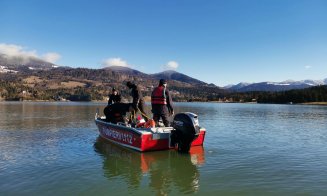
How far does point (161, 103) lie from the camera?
1644 cm

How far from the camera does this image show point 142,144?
15453mm

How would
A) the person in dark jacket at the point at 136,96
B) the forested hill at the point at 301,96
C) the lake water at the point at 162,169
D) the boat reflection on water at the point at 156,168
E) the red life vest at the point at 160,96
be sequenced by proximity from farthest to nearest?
the forested hill at the point at 301,96 → the person in dark jacket at the point at 136,96 → the red life vest at the point at 160,96 → the boat reflection on water at the point at 156,168 → the lake water at the point at 162,169

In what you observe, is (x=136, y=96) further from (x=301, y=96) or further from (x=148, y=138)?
(x=301, y=96)

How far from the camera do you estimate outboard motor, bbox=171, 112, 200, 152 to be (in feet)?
48.0

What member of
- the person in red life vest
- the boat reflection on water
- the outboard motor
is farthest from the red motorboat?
the person in red life vest

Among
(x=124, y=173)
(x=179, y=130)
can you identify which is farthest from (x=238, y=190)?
(x=179, y=130)

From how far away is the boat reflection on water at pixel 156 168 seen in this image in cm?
1066

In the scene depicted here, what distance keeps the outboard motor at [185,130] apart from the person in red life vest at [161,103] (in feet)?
4.70

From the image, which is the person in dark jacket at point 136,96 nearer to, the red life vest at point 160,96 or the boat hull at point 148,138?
the red life vest at point 160,96

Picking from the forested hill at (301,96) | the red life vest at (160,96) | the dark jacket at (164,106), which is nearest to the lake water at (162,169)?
the dark jacket at (164,106)

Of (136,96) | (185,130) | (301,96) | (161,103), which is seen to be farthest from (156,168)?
(301,96)

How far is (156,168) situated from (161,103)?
4.28m

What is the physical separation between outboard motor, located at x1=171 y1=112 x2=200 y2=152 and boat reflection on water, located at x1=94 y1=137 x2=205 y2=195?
0.54 metres

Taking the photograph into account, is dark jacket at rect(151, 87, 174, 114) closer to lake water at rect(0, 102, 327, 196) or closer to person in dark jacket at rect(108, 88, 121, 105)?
lake water at rect(0, 102, 327, 196)
